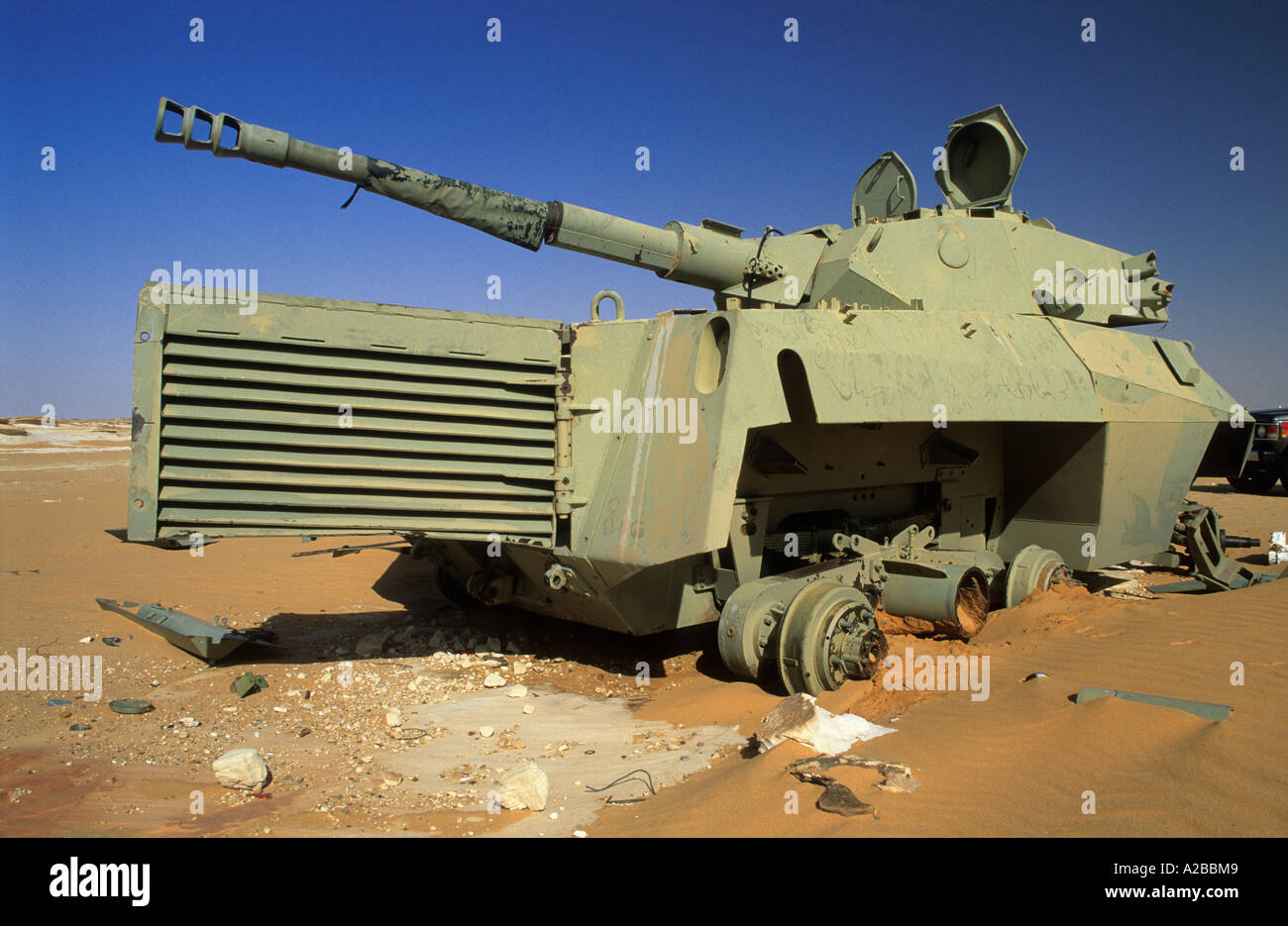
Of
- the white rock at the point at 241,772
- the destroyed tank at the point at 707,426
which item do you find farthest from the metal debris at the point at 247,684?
the white rock at the point at 241,772

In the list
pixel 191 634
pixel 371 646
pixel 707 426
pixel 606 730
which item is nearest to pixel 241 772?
pixel 606 730

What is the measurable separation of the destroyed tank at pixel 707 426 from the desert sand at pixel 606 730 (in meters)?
0.52

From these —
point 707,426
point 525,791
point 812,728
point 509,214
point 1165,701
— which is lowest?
point 525,791

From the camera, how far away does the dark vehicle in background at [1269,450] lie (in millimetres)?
17328

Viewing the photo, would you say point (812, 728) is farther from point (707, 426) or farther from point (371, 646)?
point (371, 646)

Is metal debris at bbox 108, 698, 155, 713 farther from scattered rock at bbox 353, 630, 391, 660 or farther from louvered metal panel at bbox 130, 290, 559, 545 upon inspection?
scattered rock at bbox 353, 630, 391, 660

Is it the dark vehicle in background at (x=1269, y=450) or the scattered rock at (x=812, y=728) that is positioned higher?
the dark vehicle in background at (x=1269, y=450)

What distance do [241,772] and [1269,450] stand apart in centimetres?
1951

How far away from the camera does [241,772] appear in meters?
3.94

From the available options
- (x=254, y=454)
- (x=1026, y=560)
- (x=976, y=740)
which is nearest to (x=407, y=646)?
(x=254, y=454)

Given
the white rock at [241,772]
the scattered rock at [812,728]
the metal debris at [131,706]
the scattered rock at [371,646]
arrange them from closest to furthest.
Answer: the white rock at [241,772] → the scattered rock at [812,728] → the metal debris at [131,706] → the scattered rock at [371,646]

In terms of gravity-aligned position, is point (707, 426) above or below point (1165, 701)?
above

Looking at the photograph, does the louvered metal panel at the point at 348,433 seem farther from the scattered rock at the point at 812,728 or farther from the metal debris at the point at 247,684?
the scattered rock at the point at 812,728

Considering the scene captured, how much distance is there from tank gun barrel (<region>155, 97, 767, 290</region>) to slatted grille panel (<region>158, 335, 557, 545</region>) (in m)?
1.16
